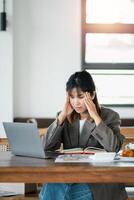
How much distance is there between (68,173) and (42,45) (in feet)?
10.6

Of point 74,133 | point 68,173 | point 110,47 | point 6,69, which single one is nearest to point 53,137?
point 74,133

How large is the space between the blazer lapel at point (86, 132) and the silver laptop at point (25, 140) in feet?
0.85

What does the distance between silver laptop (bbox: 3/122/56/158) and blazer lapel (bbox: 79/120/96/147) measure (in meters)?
0.26

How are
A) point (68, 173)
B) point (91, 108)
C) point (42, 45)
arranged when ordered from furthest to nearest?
point (42, 45) → point (91, 108) → point (68, 173)

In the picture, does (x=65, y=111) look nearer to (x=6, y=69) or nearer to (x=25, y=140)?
(x=25, y=140)

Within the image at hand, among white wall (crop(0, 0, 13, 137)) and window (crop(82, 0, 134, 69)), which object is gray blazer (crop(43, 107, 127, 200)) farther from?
window (crop(82, 0, 134, 69))

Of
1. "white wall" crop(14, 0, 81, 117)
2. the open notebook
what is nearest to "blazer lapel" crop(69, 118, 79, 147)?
the open notebook

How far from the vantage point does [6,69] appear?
508cm

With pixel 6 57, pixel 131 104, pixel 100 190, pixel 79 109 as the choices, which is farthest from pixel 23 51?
pixel 100 190

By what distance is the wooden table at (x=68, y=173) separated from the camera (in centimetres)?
215

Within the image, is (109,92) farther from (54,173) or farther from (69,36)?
(54,173)

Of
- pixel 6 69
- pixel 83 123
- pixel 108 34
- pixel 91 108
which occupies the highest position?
pixel 108 34

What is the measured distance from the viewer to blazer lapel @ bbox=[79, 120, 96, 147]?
2799mm

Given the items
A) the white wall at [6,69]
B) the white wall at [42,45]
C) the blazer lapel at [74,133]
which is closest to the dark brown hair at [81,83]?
the blazer lapel at [74,133]
